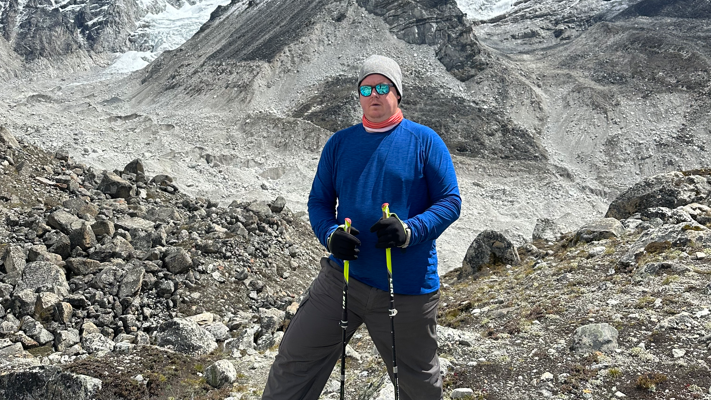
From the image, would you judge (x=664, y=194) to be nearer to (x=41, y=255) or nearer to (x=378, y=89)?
(x=378, y=89)

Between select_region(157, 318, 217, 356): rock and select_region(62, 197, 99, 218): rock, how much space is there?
22.4 ft

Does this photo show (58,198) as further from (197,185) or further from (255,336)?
(197,185)

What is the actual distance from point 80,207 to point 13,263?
3.99m

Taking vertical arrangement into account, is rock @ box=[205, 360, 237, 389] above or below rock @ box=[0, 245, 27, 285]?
below

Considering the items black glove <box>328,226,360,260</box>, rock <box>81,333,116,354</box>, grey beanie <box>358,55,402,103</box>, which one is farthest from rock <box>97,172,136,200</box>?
black glove <box>328,226,360,260</box>

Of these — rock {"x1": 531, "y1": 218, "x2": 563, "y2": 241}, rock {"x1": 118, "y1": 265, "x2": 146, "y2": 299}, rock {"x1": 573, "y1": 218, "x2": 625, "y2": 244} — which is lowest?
rock {"x1": 531, "y1": 218, "x2": 563, "y2": 241}

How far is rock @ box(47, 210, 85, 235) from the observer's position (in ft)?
36.3

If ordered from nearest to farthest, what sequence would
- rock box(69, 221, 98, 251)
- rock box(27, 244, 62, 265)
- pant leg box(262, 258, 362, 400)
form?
1. pant leg box(262, 258, 362, 400)
2. rock box(27, 244, 62, 265)
3. rock box(69, 221, 98, 251)

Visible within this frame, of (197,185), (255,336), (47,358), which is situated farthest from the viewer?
(197,185)

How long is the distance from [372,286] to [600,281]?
6.64 metres

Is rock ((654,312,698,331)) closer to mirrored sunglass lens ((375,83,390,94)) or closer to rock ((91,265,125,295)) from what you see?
mirrored sunglass lens ((375,83,390,94))

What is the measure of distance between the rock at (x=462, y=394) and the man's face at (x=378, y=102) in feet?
10.0

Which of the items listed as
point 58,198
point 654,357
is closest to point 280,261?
point 58,198

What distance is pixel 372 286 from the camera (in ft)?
11.2
